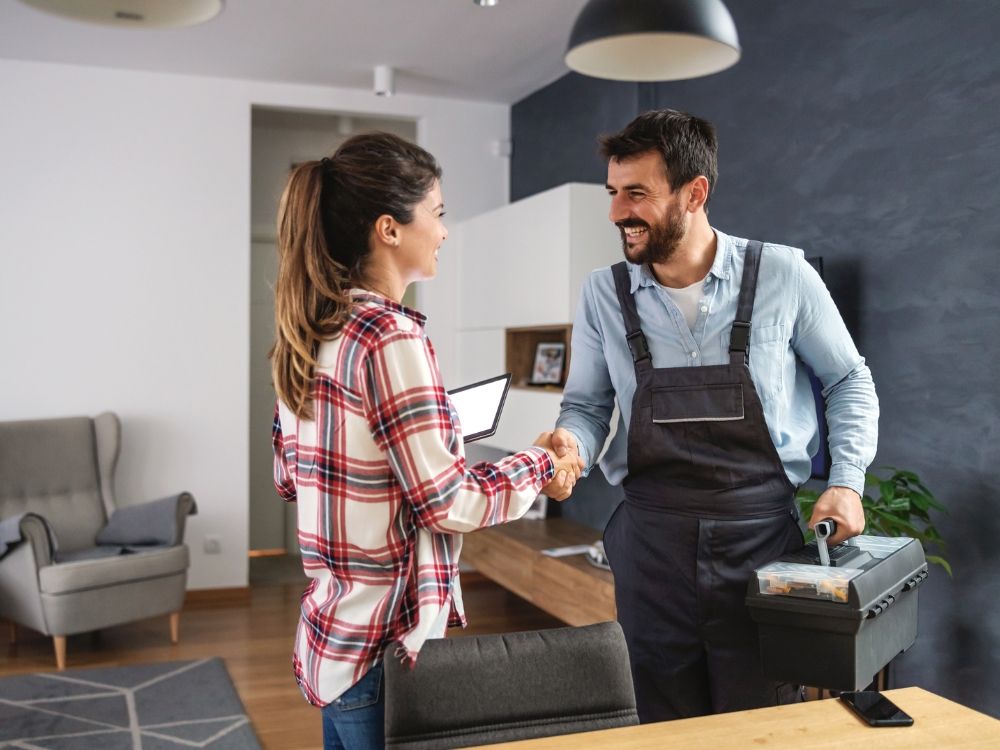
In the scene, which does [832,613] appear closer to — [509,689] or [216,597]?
[509,689]

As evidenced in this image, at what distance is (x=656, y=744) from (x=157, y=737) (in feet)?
8.71

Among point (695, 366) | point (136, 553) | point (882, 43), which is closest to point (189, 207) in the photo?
point (136, 553)

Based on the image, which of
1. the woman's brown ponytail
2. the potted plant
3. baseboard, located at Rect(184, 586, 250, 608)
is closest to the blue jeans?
the woman's brown ponytail

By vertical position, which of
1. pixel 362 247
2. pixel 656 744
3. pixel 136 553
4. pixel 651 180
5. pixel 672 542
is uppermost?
pixel 651 180

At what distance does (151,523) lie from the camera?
4637 millimetres

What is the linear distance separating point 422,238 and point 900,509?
169 cm

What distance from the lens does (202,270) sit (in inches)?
209

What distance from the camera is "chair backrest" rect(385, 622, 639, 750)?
130cm

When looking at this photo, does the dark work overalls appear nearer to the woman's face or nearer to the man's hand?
the man's hand

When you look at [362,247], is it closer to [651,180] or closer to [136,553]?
[651,180]

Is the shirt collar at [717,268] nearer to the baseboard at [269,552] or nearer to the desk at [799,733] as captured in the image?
the desk at [799,733]

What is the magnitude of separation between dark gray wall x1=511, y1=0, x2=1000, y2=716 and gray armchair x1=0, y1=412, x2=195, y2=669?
295 centimetres

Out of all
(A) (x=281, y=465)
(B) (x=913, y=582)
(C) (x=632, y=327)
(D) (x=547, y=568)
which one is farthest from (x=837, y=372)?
(D) (x=547, y=568)

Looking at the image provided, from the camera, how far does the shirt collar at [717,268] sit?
75.0 inches
